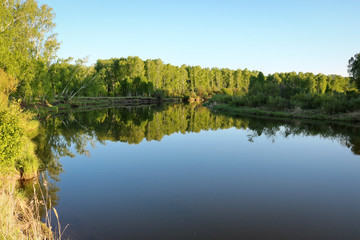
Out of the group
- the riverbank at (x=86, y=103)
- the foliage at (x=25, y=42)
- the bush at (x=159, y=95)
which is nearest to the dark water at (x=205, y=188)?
the foliage at (x=25, y=42)

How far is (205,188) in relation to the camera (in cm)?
1038

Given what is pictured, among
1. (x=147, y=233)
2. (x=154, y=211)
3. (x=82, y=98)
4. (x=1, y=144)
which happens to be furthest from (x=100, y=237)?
(x=82, y=98)

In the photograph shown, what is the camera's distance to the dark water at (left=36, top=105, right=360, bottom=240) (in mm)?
7184

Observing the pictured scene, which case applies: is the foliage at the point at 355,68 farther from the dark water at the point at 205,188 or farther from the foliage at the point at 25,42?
the foliage at the point at 25,42

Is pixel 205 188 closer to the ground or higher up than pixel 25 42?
closer to the ground

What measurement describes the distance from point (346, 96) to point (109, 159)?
131 ft

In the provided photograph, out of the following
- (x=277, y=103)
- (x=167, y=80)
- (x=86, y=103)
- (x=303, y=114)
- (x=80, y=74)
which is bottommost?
(x=303, y=114)

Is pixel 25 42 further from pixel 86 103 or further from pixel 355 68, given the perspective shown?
pixel 355 68

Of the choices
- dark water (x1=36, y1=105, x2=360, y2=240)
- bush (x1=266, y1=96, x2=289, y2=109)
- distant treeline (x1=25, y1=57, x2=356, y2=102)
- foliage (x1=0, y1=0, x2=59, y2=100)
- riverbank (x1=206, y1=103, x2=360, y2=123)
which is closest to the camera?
dark water (x1=36, y1=105, x2=360, y2=240)

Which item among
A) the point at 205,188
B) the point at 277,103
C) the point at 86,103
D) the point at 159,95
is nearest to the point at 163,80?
the point at 159,95

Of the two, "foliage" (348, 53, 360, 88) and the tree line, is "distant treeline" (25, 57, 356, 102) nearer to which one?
the tree line

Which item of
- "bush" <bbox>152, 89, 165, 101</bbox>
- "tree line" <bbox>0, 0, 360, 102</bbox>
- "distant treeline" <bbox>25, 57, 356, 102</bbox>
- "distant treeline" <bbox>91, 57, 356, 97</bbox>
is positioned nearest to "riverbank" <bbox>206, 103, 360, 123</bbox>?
"tree line" <bbox>0, 0, 360, 102</bbox>

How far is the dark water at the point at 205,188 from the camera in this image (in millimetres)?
7184

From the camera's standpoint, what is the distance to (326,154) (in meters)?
16.7
